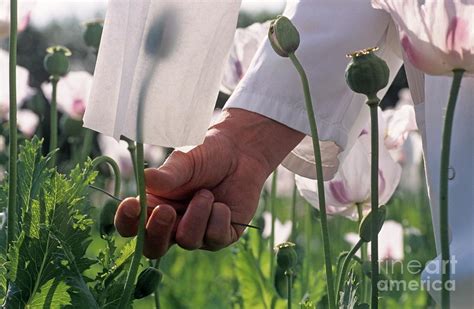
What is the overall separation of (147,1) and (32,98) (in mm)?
1134

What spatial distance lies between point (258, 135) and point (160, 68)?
1.21 feet

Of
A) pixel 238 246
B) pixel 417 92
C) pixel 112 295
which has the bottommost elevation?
pixel 238 246

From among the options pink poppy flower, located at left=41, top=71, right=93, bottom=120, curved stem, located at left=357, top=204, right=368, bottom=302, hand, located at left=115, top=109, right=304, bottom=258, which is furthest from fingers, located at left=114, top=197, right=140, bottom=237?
pink poppy flower, located at left=41, top=71, right=93, bottom=120

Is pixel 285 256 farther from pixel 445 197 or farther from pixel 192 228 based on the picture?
pixel 445 197

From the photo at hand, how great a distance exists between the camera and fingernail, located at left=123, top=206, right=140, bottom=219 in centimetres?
97

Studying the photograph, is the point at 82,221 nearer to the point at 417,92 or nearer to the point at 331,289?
the point at 331,289

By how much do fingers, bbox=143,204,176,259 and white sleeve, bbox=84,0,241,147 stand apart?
0.23 feet

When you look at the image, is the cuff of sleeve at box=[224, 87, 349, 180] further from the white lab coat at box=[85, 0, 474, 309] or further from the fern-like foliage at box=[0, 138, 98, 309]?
the fern-like foliage at box=[0, 138, 98, 309]

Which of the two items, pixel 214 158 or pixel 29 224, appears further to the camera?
pixel 214 158

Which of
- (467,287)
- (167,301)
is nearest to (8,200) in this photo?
(467,287)

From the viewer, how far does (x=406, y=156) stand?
3207 mm

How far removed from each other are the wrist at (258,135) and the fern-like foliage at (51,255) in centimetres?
33

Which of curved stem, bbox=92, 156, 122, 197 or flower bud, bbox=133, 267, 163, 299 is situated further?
curved stem, bbox=92, 156, 122, 197

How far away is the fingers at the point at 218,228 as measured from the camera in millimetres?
1056
